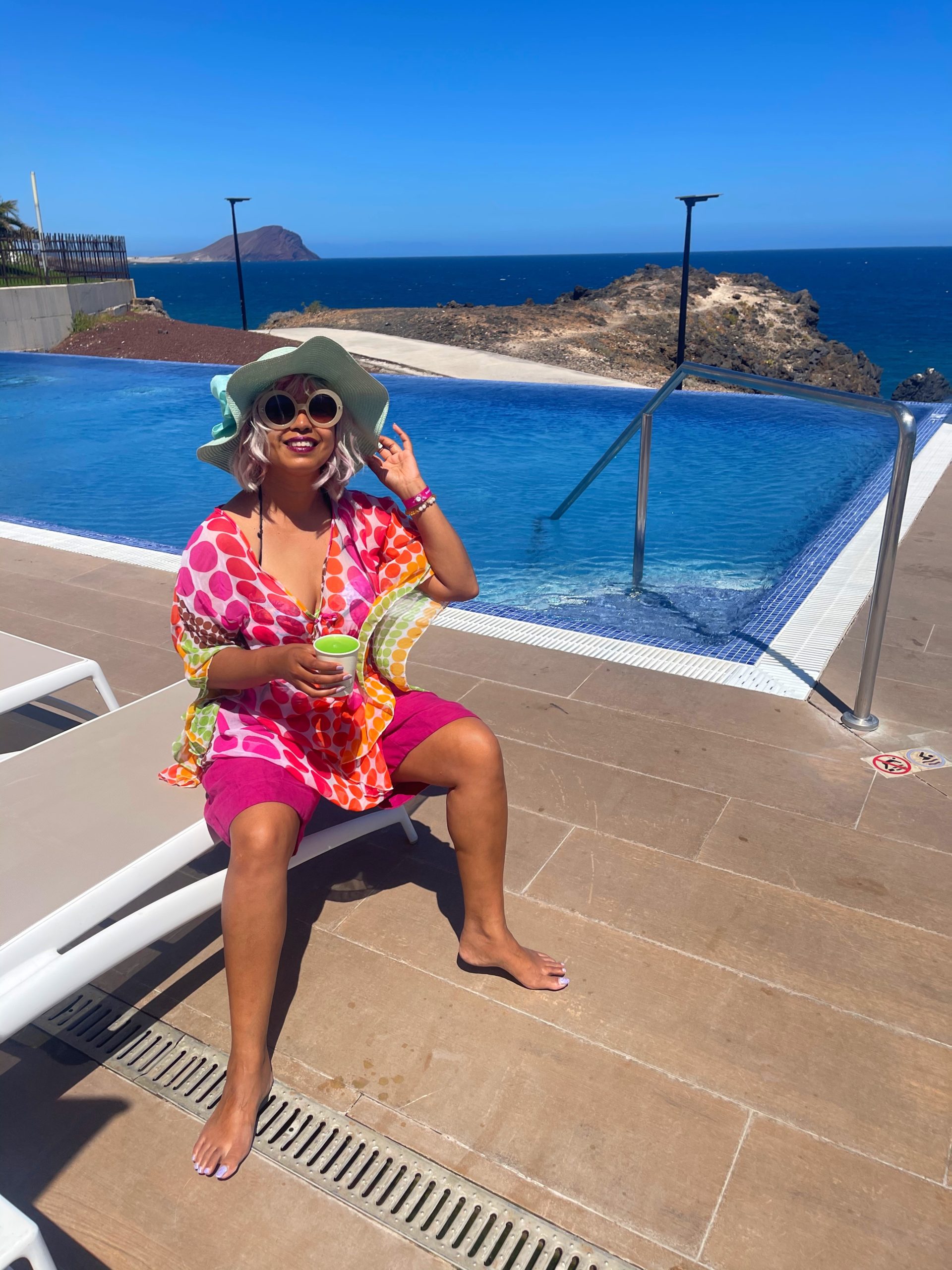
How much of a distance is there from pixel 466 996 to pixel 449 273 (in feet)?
426

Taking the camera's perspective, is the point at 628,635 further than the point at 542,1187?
Yes

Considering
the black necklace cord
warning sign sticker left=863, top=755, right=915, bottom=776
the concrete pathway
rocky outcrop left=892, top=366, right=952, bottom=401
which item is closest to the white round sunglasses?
the black necklace cord

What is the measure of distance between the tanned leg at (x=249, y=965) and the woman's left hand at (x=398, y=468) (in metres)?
0.79

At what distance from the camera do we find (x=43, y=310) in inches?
665

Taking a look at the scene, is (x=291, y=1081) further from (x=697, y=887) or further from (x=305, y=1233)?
(x=697, y=887)

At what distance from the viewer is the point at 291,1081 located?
1.74 meters

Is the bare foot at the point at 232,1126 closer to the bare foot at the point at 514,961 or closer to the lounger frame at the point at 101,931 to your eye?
the lounger frame at the point at 101,931

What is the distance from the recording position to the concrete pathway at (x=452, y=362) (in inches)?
479

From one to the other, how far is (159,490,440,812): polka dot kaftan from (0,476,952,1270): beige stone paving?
1.55ft

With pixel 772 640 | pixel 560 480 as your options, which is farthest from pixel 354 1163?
pixel 560 480

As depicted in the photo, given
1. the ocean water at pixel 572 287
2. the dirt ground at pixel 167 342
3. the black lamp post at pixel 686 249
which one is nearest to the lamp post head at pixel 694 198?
the black lamp post at pixel 686 249

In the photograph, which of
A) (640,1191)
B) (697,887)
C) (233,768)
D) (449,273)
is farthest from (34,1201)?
(449,273)

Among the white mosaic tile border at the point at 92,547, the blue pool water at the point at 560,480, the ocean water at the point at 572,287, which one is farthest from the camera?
the ocean water at the point at 572,287

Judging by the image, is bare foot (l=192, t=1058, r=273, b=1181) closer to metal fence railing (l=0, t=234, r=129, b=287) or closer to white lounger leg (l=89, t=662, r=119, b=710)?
white lounger leg (l=89, t=662, r=119, b=710)
